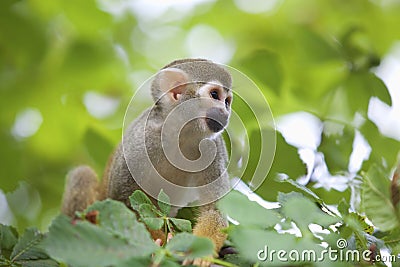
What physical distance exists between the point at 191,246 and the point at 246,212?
14 centimetres

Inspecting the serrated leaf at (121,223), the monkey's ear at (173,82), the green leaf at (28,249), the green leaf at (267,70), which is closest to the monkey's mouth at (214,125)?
the monkey's ear at (173,82)

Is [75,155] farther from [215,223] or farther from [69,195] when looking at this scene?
[215,223]

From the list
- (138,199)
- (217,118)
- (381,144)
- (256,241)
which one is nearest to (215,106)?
Result: (217,118)

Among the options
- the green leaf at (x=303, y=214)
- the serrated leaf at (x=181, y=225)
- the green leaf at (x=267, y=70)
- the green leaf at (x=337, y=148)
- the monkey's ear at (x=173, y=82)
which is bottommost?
the green leaf at (x=303, y=214)

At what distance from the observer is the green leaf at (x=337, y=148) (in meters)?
2.34

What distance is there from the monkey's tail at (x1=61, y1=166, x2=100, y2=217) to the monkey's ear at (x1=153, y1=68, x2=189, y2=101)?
3.00ft

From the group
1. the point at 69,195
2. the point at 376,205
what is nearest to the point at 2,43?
the point at 69,195

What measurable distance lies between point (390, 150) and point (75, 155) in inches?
101

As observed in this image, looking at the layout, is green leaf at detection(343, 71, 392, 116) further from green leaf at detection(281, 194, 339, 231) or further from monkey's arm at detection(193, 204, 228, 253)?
green leaf at detection(281, 194, 339, 231)

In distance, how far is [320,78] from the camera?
466 centimetres

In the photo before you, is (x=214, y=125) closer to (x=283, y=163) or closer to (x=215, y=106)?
(x=215, y=106)

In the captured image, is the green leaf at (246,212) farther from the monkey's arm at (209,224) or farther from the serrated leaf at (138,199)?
the monkey's arm at (209,224)

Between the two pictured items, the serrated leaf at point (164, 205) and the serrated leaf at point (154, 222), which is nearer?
the serrated leaf at point (154, 222)

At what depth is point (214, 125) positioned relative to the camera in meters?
2.47
